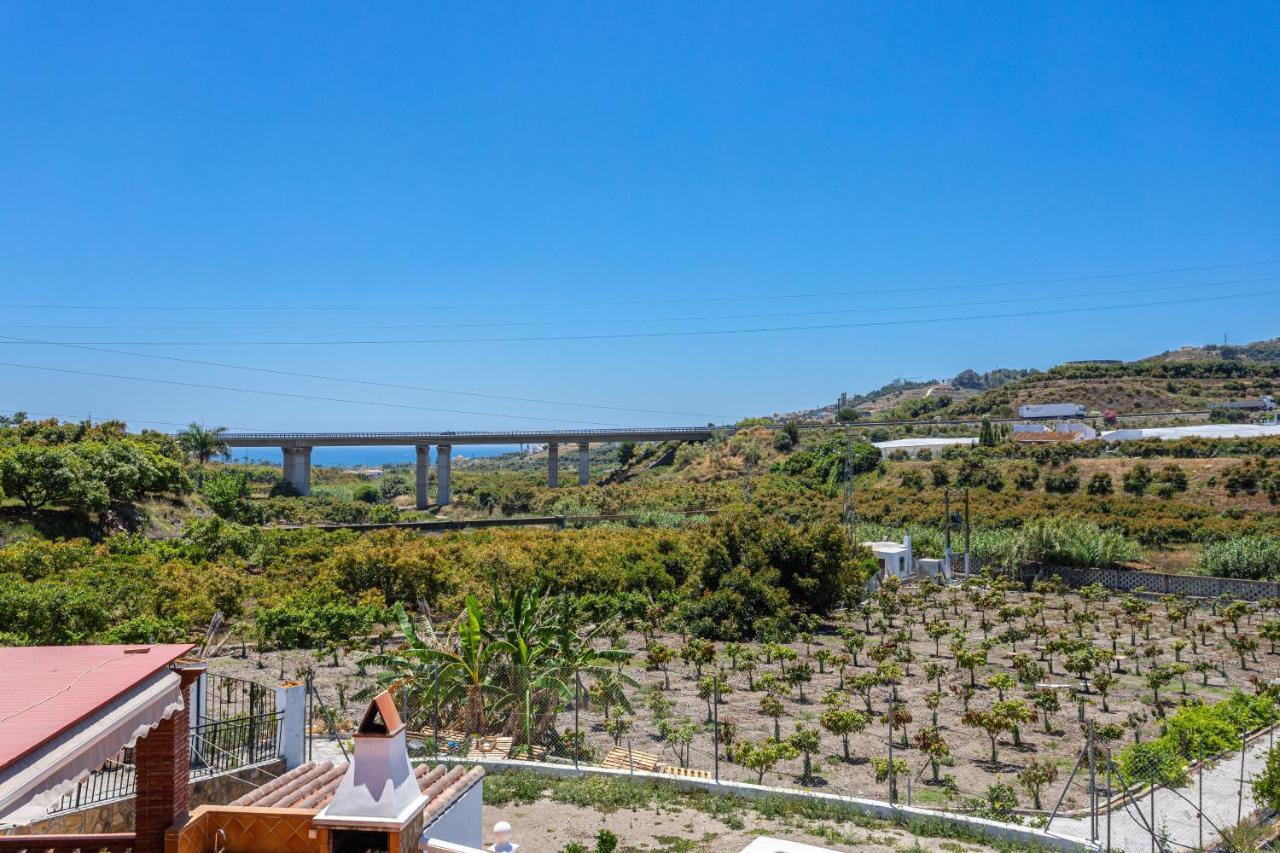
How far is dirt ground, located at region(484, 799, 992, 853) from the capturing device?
32.9 ft

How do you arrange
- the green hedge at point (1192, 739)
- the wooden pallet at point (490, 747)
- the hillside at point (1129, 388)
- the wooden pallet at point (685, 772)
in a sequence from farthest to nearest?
1. the hillside at point (1129, 388)
2. the wooden pallet at point (490, 747)
3. the wooden pallet at point (685, 772)
4. the green hedge at point (1192, 739)

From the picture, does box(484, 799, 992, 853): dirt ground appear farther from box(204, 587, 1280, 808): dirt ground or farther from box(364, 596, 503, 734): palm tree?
box(364, 596, 503, 734): palm tree

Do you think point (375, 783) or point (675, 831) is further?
point (675, 831)

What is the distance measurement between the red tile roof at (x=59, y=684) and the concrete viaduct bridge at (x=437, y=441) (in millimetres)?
71301

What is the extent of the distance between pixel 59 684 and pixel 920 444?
82.1 metres

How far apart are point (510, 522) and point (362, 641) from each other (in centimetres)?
3124

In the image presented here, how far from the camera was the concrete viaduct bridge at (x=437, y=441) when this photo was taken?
73.4m

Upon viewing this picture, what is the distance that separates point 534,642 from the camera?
49.9ft

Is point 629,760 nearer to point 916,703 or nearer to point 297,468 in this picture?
point 916,703

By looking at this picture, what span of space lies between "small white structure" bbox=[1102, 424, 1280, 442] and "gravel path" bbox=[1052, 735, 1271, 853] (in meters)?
63.6

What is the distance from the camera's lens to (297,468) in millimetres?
74250

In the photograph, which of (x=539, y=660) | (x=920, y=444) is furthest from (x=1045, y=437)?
(x=539, y=660)

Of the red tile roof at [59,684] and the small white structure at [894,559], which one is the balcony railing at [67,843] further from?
the small white structure at [894,559]

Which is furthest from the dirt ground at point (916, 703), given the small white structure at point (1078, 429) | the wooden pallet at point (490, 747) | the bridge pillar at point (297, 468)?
the bridge pillar at point (297, 468)
